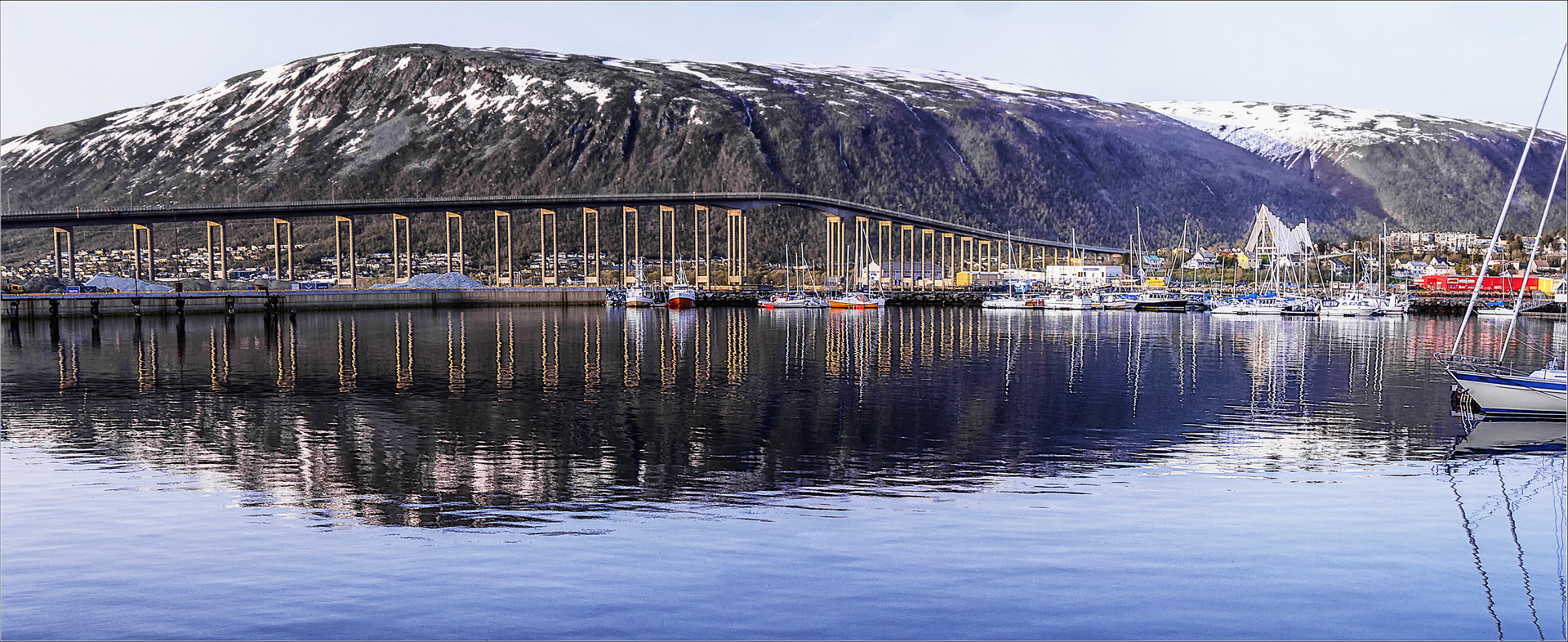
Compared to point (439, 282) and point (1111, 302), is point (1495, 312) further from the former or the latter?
point (439, 282)

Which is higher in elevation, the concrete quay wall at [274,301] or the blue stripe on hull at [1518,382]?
the concrete quay wall at [274,301]

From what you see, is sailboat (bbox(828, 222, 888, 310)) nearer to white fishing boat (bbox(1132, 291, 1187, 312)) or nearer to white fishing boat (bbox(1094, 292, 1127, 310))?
white fishing boat (bbox(1094, 292, 1127, 310))

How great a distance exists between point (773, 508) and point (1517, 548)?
1257cm

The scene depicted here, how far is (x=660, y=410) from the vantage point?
40844 millimetres

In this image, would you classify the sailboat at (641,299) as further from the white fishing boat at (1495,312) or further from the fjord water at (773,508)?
the fjord water at (773,508)

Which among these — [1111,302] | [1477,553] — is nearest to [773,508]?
[1477,553]

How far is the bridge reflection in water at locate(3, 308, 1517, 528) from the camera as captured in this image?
27.1 metres

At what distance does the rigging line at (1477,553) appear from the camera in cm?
1633

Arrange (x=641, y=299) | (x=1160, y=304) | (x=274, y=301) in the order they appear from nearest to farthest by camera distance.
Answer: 1. (x=274, y=301)
2. (x=1160, y=304)
3. (x=641, y=299)

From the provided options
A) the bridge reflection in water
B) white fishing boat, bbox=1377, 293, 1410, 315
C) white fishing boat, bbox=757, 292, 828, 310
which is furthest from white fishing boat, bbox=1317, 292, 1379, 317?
white fishing boat, bbox=757, 292, 828, 310

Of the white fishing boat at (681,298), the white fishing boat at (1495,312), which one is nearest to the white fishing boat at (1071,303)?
the white fishing boat at (1495,312)

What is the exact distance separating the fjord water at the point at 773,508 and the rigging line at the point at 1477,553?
95 millimetres

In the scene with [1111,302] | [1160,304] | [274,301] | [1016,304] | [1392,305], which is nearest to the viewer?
[274,301]

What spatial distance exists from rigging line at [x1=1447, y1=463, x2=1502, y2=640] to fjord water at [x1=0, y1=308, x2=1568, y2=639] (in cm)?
10
